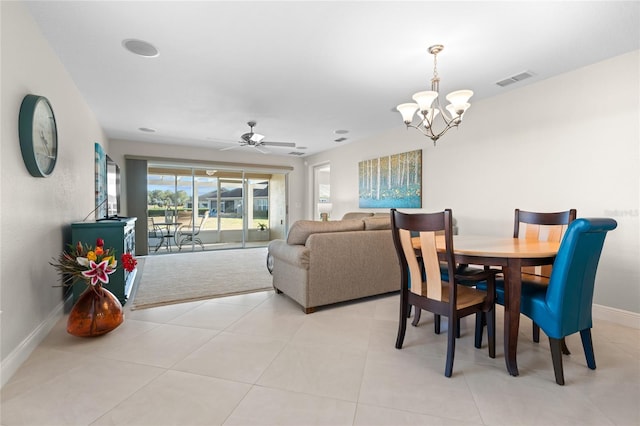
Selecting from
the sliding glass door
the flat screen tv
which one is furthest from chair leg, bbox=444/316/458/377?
the sliding glass door

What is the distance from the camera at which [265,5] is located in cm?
204

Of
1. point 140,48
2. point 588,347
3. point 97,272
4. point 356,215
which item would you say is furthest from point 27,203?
point 356,215

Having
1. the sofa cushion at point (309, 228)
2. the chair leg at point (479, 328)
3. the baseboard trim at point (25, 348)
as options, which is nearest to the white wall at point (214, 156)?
the baseboard trim at point (25, 348)

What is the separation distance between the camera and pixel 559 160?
3.12 metres

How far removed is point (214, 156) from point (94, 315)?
17.8ft

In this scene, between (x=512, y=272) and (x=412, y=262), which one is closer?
(x=512, y=272)

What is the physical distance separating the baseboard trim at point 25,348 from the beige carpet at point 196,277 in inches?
24.1

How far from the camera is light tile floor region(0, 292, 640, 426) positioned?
1.42 meters

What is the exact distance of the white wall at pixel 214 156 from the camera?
6238mm

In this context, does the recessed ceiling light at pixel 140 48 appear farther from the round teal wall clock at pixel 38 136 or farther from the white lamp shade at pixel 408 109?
the white lamp shade at pixel 408 109

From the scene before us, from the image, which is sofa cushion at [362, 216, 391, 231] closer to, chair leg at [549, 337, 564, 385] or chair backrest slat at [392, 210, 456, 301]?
chair backrest slat at [392, 210, 456, 301]

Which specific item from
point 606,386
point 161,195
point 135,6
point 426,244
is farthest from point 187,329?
point 161,195

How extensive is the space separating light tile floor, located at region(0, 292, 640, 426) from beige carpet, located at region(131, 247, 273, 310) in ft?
2.55

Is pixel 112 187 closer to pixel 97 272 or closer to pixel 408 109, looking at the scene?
pixel 97 272
